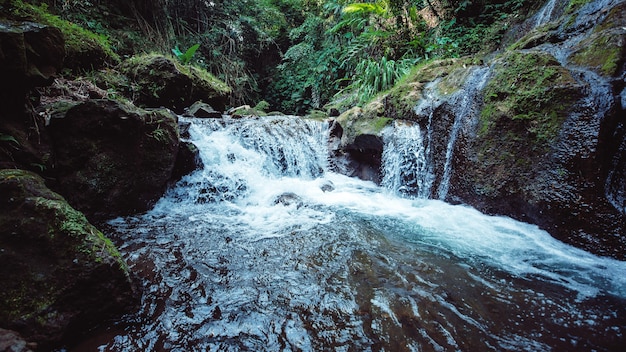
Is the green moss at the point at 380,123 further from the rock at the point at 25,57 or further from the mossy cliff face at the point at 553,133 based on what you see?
the rock at the point at 25,57

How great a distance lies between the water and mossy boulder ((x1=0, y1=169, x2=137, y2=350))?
0.17 metres

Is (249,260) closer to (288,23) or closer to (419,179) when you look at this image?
(419,179)

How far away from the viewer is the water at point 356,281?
5.40 ft

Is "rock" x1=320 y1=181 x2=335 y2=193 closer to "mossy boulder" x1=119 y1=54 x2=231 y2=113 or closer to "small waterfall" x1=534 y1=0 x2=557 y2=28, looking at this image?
"mossy boulder" x1=119 y1=54 x2=231 y2=113

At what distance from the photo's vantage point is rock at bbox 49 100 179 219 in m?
3.14

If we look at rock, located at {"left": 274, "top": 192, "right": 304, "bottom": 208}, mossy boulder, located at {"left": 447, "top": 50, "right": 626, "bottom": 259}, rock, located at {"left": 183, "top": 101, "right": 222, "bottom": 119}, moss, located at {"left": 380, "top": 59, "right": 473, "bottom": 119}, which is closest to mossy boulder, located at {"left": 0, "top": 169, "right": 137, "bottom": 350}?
rock, located at {"left": 274, "top": 192, "right": 304, "bottom": 208}

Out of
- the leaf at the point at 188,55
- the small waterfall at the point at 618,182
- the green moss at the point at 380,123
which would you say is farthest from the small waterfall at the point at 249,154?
the small waterfall at the point at 618,182

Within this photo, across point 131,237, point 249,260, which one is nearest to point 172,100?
point 131,237

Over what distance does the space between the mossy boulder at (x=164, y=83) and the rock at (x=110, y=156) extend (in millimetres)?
2814

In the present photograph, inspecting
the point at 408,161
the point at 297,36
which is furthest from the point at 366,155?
the point at 297,36

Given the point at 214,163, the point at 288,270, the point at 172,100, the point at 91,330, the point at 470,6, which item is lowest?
the point at 91,330

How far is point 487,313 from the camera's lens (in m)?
1.86

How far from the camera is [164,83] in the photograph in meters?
6.40

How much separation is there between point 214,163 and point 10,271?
367 cm
